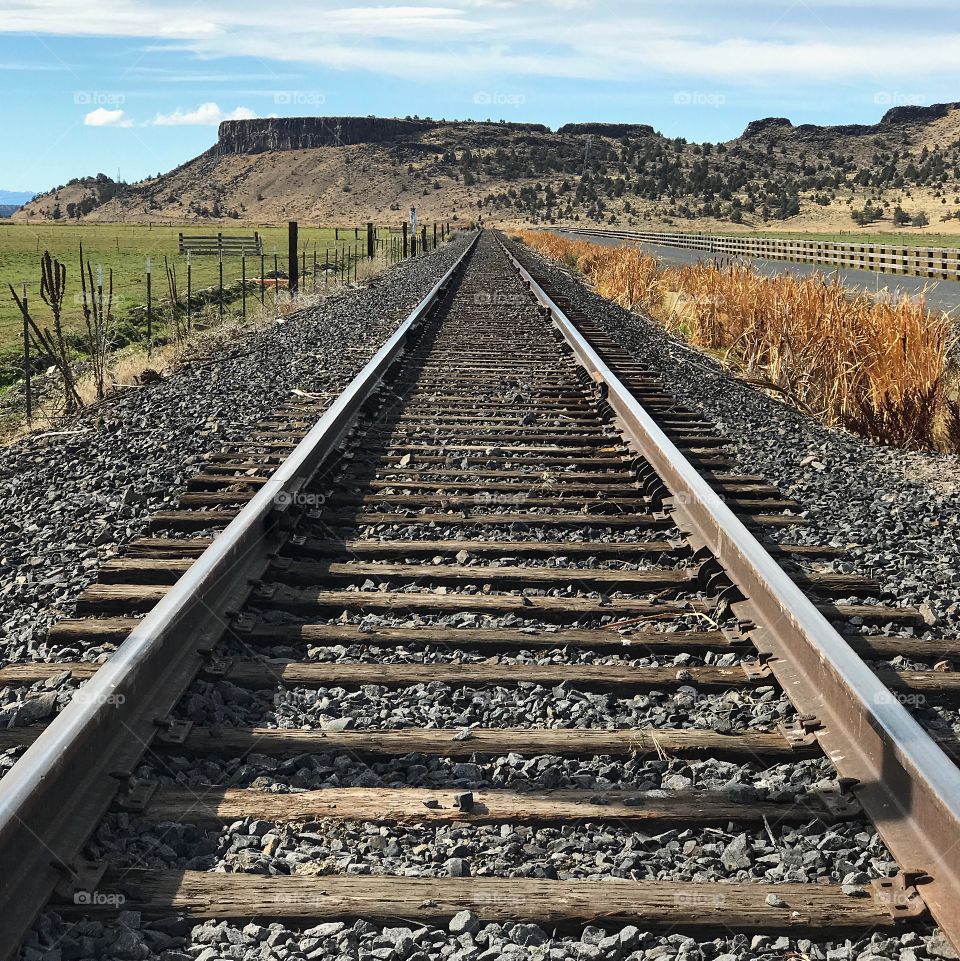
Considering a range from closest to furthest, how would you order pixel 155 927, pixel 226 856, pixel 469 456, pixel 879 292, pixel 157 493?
pixel 155 927
pixel 226 856
pixel 157 493
pixel 469 456
pixel 879 292

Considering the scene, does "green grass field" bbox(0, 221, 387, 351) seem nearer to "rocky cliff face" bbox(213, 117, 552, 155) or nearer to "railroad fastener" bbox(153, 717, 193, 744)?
"railroad fastener" bbox(153, 717, 193, 744)

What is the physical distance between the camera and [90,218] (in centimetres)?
18325

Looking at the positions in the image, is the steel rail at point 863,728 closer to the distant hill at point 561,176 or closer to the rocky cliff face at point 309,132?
the distant hill at point 561,176

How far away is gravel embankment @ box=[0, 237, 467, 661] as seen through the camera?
450 cm

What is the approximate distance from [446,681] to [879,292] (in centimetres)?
740

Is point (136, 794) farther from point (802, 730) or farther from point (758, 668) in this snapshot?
point (758, 668)

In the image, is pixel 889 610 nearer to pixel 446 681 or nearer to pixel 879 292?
pixel 446 681

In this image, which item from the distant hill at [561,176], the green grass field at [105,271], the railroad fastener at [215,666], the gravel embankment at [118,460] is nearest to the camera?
the railroad fastener at [215,666]

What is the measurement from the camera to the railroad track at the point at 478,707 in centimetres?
240

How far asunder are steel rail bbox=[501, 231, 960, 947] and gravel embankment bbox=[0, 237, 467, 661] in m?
2.44

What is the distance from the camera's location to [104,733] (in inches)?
114

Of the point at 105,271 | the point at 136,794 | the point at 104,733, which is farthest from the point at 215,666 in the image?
the point at 105,271

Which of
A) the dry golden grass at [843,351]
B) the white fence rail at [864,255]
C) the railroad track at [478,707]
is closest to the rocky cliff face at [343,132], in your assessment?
the white fence rail at [864,255]

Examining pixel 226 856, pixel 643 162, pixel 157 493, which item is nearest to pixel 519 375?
pixel 157 493
